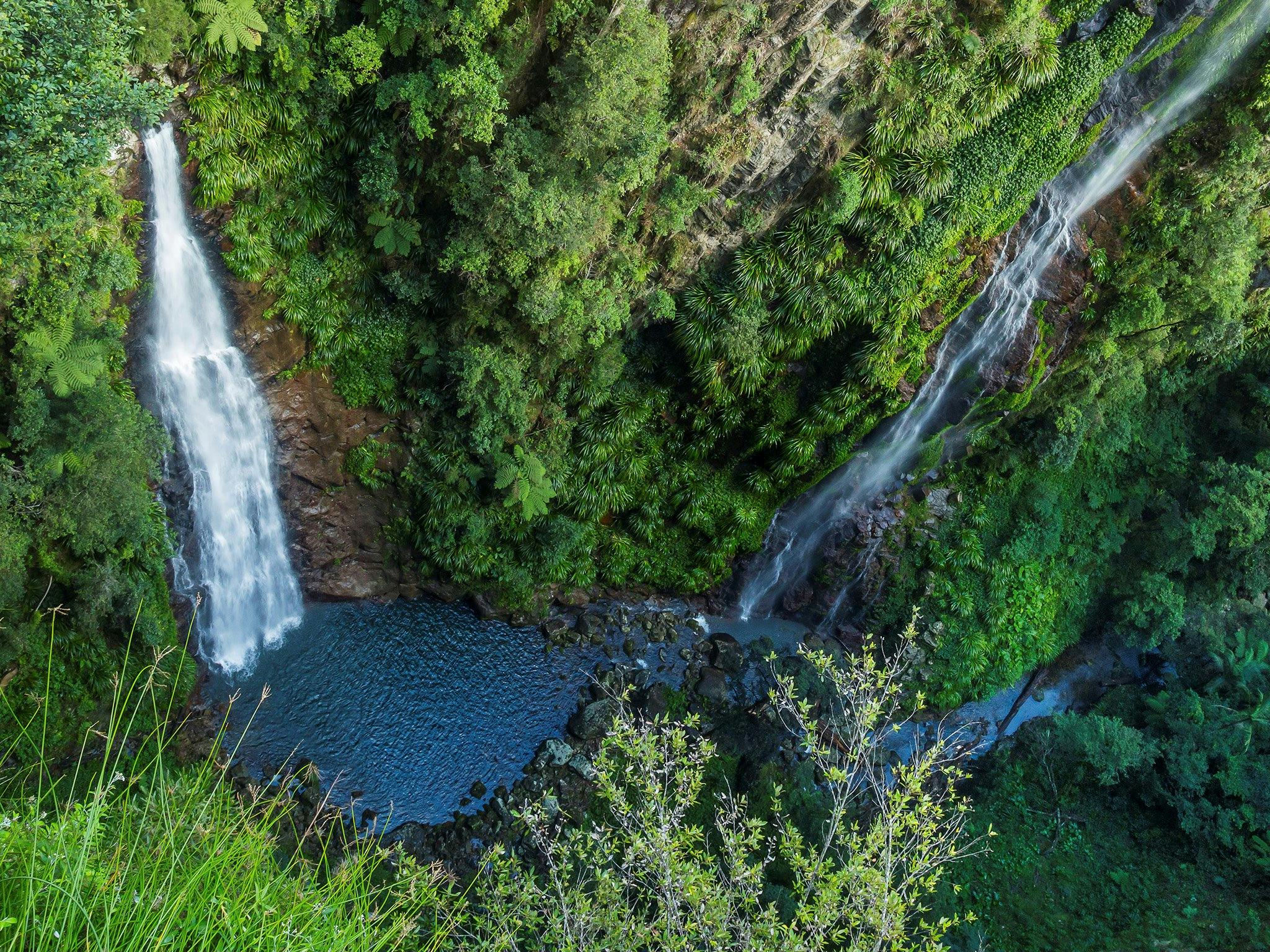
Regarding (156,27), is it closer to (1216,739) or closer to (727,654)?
(727,654)

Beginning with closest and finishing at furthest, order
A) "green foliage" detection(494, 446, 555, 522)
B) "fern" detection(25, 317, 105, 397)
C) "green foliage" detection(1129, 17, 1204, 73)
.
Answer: "fern" detection(25, 317, 105, 397) < "green foliage" detection(494, 446, 555, 522) < "green foliage" detection(1129, 17, 1204, 73)

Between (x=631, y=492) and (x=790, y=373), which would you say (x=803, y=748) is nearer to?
(x=631, y=492)

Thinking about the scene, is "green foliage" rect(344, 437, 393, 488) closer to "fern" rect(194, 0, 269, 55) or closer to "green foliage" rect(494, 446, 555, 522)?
"green foliage" rect(494, 446, 555, 522)

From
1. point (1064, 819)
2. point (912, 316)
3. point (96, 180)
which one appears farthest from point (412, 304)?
point (1064, 819)

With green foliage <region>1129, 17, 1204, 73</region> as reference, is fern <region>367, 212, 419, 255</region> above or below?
above

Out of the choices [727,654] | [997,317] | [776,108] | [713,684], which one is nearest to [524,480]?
[713,684]

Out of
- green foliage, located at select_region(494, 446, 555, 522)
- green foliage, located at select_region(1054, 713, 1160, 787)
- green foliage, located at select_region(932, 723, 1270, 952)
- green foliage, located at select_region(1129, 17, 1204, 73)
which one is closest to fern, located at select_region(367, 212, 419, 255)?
green foliage, located at select_region(494, 446, 555, 522)
